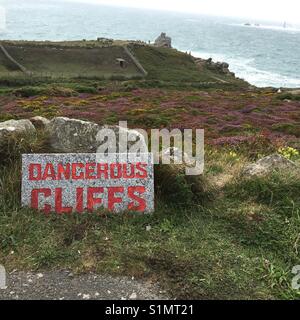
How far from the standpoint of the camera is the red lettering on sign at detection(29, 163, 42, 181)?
7.14 metres

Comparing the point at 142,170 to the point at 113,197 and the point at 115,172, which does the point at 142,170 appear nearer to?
the point at 115,172

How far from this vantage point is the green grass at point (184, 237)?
5723mm

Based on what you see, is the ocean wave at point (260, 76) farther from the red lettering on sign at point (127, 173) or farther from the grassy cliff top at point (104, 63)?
the red lettering on sign at point (127, 173)

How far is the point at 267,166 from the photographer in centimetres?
827

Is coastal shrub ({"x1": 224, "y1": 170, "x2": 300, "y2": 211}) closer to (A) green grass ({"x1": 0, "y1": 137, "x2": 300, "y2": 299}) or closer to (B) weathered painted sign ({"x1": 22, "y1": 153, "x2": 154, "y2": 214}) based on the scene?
(A) green grass ({"x1": 0, "y1": 137, "x2": 300, "y2": 299})

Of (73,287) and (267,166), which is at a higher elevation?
(267,166)

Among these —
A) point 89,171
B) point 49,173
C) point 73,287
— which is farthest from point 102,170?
point 73,287

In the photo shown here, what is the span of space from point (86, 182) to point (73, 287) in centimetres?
217

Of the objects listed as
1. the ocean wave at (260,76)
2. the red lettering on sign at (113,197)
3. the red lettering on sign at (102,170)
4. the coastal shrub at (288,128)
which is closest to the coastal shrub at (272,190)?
the red lettering on sign at (113,197)

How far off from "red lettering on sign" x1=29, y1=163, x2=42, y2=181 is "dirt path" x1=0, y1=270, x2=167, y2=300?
1.88 m
